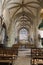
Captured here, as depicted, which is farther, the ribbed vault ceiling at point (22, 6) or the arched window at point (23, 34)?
the arched window at point (23, 34)

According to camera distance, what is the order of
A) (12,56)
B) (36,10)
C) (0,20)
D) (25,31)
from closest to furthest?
(12,56) → (0,20) → (36,10) → (25,31)

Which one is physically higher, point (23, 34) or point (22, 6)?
point (22, 6)

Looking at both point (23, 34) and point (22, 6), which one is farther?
point (23, 34)

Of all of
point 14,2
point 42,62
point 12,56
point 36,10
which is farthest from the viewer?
point 36,10

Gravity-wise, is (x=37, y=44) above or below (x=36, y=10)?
below

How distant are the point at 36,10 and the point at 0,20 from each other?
279 inches

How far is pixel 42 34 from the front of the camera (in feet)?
72.8

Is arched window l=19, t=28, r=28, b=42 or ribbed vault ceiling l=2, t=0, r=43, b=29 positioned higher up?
ribbed vault ceiling l=2, t=0, r=43, b=29

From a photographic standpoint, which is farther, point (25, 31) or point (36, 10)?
point (25, 31)

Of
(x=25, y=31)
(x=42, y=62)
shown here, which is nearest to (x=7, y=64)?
(x=42, y=62)

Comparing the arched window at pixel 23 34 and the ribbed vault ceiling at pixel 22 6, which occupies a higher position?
the ribbed vault ceiling at pixel 22 6

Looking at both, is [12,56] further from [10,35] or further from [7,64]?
[10,35]

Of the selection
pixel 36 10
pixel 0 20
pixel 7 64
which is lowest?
pixel 7 64

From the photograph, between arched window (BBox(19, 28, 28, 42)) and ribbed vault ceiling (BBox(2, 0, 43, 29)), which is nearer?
ribbed vault ceiling (BBox(2, 0, 43, 29))
